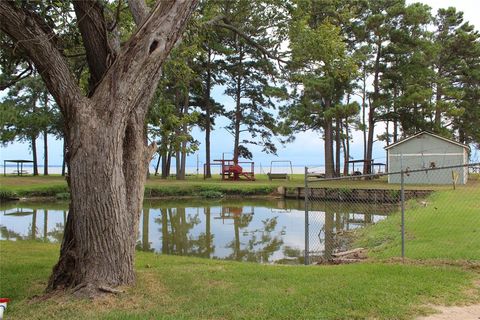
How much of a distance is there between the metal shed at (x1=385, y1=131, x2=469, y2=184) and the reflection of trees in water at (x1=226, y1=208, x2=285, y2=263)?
552 inches

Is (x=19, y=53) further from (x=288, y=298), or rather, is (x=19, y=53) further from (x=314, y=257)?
(x=314, y=257)

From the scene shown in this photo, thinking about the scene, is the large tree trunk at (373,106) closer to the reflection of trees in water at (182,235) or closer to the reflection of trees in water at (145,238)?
the reflection of trees in water at (182,235)

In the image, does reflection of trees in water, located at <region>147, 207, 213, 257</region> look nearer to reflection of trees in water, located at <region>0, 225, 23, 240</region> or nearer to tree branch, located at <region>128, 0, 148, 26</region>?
reflection of trees in water, located at <region>0, 225, 23, 240</region>

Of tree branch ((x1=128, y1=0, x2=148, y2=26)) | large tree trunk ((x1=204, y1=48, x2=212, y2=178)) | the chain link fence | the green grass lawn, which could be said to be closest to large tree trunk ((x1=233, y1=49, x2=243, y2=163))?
large tree trunk ((x1=204, y1=48, x2=212, y2=178))

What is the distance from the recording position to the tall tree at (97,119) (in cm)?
525

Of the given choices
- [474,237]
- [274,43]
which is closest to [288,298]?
[474,237]

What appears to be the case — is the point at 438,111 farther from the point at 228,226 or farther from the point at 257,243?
the point at 257,243

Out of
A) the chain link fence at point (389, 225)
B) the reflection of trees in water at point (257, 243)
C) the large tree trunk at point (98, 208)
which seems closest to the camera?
the large tree trunk at point (98, 208)

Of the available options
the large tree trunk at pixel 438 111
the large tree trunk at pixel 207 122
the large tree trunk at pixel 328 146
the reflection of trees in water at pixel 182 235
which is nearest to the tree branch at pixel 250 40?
the reflection of trees in water at pixel 182 235

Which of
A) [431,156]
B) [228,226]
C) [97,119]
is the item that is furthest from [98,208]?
[431,156]

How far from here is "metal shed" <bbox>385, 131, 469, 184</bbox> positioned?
27547mm

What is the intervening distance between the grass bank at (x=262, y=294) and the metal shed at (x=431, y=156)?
22.6m

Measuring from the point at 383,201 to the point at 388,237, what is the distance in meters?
13.0

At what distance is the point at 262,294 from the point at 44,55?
3.91 metres
